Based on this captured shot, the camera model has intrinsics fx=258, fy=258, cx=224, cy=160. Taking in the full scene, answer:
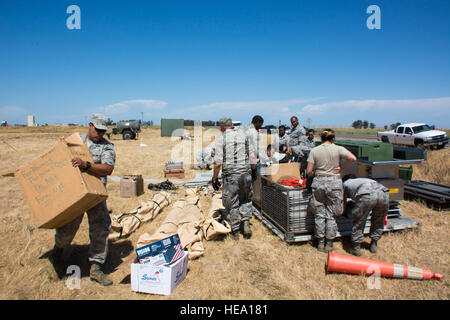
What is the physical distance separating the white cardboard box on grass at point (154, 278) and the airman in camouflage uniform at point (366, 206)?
8.61ft

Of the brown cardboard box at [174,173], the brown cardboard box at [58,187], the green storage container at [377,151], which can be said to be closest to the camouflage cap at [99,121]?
the brown cardboard box at [58,187]

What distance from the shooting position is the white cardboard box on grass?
280 centimetres

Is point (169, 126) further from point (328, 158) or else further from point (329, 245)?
point (329, 245)

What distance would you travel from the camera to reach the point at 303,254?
373 cm

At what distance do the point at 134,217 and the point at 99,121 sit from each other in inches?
88.4

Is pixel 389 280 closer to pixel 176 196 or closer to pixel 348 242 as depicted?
pixel 348 242

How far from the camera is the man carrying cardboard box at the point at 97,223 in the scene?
3.12m

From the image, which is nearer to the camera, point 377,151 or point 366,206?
point 366,206

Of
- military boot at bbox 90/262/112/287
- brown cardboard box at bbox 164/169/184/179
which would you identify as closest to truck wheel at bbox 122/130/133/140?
brown cardboard box at bbox 164/169/184/179

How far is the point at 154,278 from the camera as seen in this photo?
111 inches

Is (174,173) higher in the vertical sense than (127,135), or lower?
lower

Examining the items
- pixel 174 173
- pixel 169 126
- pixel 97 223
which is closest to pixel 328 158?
pixel 97 223

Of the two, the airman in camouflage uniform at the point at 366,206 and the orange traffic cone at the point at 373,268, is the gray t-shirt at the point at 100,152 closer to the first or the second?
the orange traffic cone at the point at 373,268

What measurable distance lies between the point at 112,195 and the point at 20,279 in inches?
156
